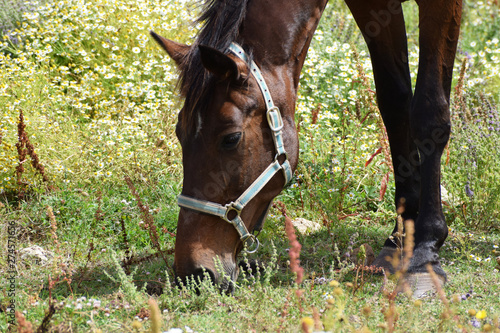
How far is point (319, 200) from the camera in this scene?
4.21 m

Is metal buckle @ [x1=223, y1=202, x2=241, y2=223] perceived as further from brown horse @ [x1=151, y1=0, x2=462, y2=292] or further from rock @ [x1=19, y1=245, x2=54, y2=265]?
rock @ [x1=19, y1=245, x2=54, y2=265]

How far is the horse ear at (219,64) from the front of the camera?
7.88 ft

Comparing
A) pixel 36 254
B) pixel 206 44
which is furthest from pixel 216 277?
pixel 36 254

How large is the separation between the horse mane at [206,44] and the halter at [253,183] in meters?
0.08

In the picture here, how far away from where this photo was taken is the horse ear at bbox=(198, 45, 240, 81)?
240 cm

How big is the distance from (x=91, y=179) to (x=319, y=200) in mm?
1871

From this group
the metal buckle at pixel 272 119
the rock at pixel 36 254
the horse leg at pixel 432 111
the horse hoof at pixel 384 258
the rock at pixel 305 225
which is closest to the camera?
the metal buckle at pixel 272 119

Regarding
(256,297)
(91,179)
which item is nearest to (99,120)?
(91,179)

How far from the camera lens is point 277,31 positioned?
2.75m

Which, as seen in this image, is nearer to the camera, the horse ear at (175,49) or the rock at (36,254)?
the horse ear at (175,49)

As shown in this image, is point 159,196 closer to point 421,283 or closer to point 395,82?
point 395,82

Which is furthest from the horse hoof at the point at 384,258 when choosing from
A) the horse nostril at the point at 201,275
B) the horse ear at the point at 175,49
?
the horse ear at the point at 175,49

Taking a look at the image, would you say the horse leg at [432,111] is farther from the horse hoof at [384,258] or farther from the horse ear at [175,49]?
the horse ear at [175,49]

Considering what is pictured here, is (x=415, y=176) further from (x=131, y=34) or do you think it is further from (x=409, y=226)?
(x=131, y=34)
